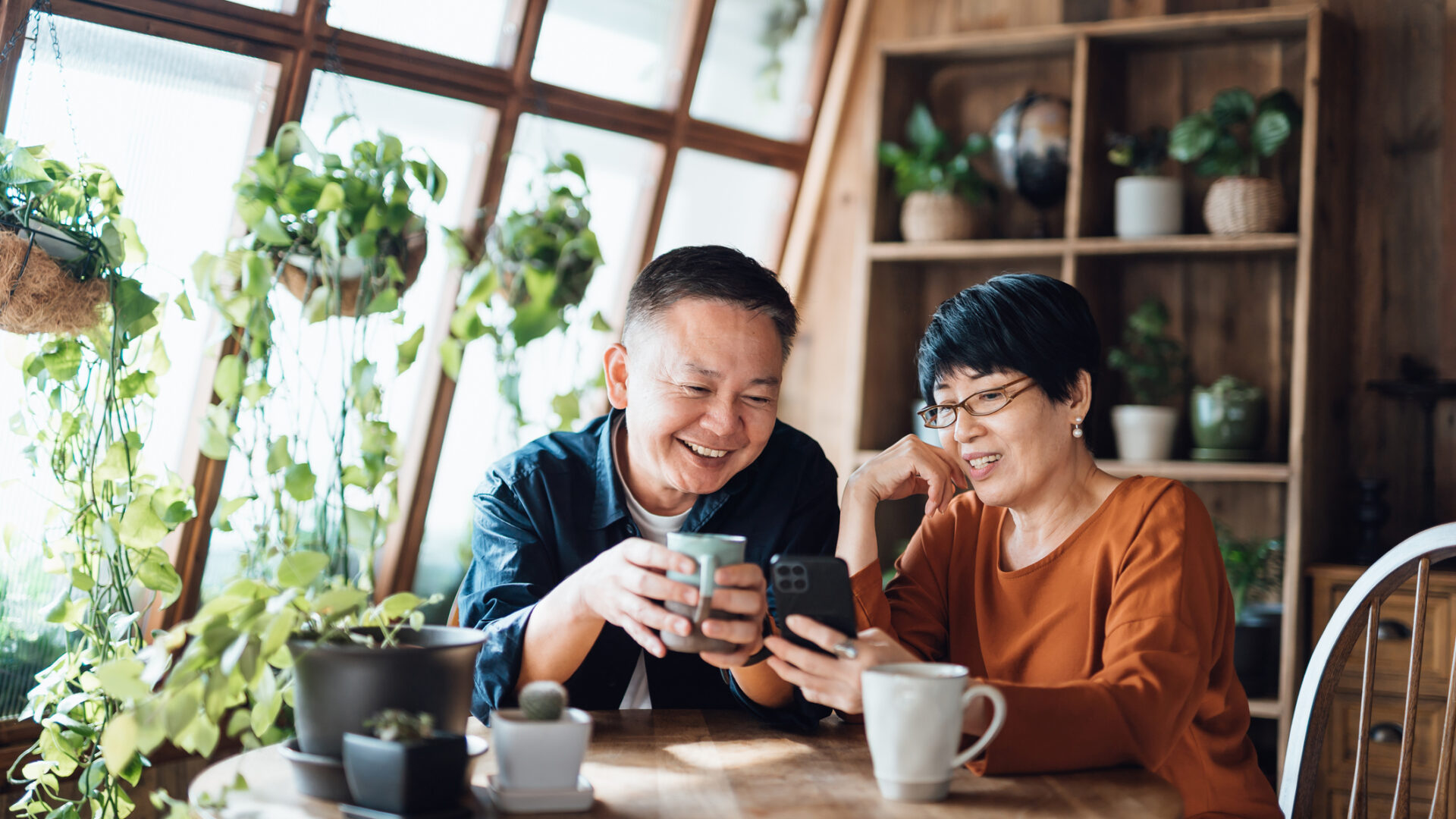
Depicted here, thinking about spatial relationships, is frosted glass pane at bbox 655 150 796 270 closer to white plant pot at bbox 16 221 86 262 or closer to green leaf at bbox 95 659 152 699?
white plant pot at bbox 16 221 86 262

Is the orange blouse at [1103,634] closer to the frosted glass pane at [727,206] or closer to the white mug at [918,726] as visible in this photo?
the white mug at [918,726]

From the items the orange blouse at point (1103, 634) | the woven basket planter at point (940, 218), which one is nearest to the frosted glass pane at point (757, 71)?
the woven basket planter at point (940, 218)

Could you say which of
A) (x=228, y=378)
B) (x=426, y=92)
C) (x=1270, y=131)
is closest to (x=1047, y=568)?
(x=228, y=378)

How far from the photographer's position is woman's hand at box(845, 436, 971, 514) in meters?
1.61

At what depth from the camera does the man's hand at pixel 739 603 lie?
1122mm

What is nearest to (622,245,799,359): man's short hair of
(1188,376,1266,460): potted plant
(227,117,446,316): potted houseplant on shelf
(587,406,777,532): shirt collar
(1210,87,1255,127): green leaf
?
(587,406,777,532): shirt collar

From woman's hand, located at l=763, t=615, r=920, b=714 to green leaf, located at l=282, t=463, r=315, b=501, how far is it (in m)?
1.06

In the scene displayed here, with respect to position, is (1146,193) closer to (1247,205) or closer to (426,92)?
(1247,205)

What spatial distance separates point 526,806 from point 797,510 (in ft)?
2.63

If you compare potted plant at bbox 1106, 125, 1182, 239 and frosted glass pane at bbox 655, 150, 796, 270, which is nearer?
potted plant at bbox 1106, 125, 1182, 239

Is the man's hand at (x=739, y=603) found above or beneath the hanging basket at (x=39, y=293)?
beneath

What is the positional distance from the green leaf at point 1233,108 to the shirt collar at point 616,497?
1.97 meters

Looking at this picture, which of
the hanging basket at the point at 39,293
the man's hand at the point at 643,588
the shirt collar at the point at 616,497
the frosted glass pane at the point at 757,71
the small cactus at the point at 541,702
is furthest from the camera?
the frosted glass pane at the point at 757,71

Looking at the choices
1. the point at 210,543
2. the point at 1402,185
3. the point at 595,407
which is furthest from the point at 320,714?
the point at 1402,185
